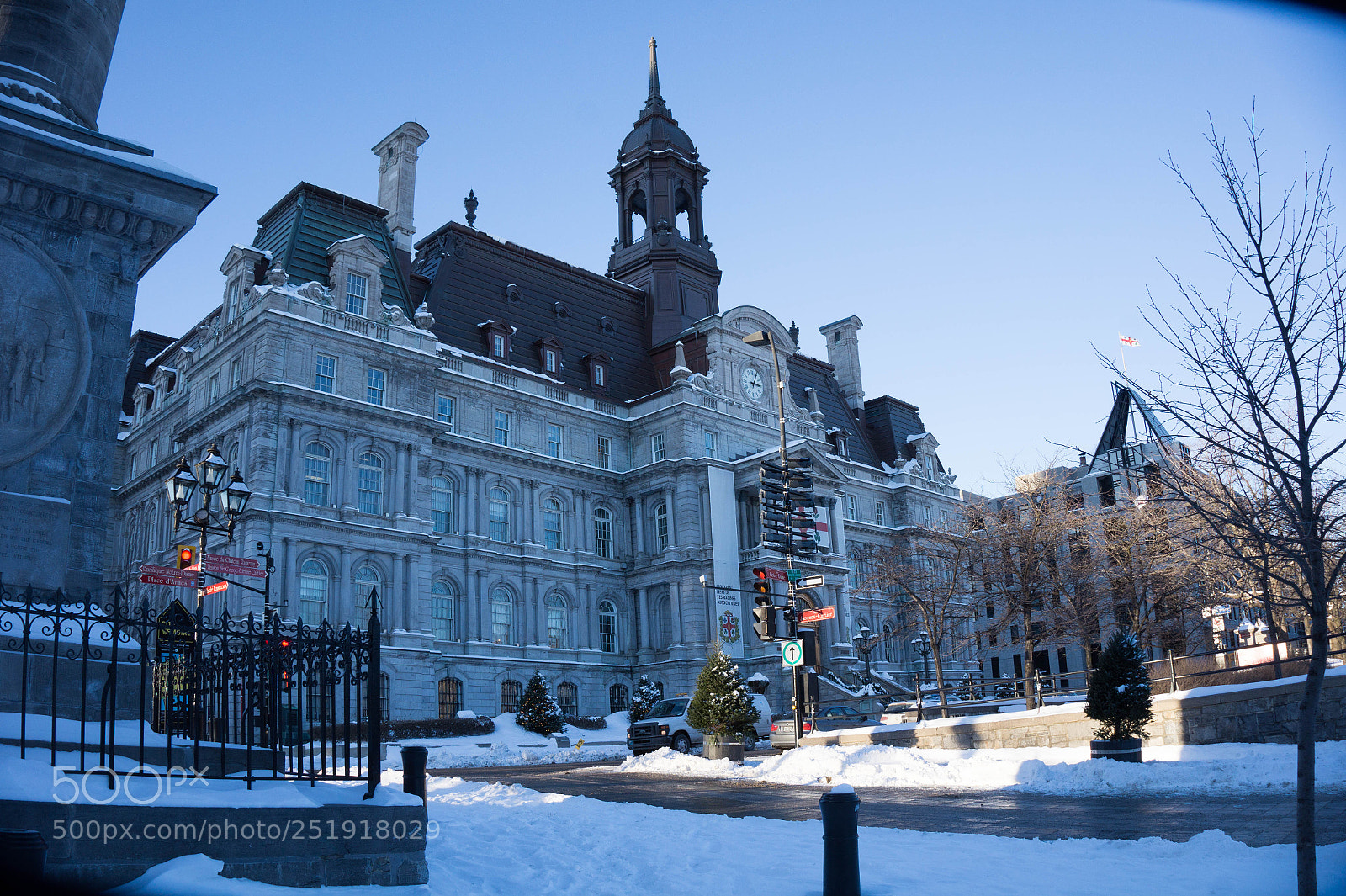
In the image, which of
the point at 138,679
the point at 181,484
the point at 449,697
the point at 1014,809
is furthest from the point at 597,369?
the point at 138,679

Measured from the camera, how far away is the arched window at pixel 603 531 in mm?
56094

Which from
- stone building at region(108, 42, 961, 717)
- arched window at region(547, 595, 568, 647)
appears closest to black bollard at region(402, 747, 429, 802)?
stone building at region(108, 42, 961, 717)

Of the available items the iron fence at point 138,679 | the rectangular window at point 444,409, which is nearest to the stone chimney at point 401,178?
the rectangular window at point 444,409

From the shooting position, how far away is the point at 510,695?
48906 millimetres

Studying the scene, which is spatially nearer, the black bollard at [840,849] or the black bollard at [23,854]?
the black bollard at [23,854]

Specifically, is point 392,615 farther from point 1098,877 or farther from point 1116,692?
point 1098,877

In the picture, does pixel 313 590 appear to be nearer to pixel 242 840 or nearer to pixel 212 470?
pixel 212 470

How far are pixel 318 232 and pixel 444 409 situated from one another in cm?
966

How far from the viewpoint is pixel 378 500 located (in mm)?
45062

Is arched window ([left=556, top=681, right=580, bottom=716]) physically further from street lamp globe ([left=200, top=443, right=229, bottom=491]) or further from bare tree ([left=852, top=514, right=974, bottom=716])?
street lamp globe ([left=200, top=443, right=229, bottom=491])

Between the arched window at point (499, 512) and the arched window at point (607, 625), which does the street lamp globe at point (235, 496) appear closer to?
the arched window at point (499, 512)

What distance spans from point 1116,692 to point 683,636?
3359 centimetres

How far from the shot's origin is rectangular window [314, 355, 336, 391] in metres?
43.6

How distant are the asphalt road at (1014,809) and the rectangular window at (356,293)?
29952 millimetres
